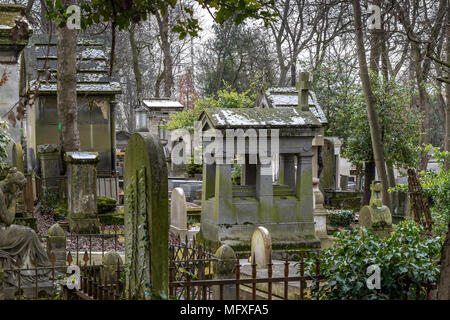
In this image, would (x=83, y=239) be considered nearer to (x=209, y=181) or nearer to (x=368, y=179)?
(x=209, y=181)

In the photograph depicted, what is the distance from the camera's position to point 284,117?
1150cm

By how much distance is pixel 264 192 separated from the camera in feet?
37.2

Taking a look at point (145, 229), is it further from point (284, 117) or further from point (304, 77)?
→ point (304, 77)

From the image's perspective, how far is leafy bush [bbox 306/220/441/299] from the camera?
18.4 ft

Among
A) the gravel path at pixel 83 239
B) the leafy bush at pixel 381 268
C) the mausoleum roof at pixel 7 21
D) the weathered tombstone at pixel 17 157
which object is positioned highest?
the mausoleum roof at pixel 7 21

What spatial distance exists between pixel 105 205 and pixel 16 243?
6540 mm

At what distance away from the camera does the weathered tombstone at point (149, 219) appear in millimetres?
5133

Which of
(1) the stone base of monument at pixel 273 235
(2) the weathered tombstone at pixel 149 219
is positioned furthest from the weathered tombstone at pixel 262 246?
(2) the weathered tombstone at pixel 149 219

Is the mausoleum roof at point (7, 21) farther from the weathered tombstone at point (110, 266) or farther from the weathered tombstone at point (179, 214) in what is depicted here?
the weathered tombstone at point (110, 266)

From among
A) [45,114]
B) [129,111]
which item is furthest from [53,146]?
[129,111]

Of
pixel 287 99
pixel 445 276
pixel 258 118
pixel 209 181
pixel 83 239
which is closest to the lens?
pixel 445 276

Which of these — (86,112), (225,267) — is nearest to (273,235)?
(225,267)

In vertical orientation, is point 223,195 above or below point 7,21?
below

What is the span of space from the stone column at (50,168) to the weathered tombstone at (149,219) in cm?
1034
